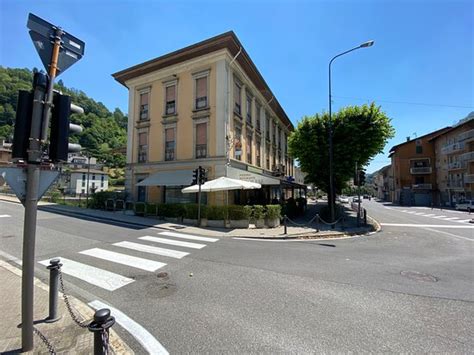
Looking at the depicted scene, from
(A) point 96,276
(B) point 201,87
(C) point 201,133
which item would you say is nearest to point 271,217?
(C) point 201,133

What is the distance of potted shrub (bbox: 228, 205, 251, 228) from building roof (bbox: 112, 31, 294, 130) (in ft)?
37.4

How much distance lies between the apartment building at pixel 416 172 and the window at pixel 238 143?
43.6 meters

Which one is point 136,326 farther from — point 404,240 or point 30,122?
point 404,240

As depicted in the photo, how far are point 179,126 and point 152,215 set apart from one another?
7.03 metres

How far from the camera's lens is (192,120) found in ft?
58.7

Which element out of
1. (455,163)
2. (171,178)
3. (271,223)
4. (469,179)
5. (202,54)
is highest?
(202,54)

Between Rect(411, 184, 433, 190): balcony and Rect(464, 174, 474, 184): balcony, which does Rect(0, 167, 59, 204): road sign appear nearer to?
Rect(464, 174, 474, 184): balcony

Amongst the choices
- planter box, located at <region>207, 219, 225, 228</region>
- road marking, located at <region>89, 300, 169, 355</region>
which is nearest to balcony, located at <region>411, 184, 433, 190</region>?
planter box, located at <region>207, 219, 225, 228</region>

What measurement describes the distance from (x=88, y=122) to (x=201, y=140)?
67.5 metres

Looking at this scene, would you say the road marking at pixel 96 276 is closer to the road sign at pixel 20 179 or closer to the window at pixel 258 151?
the road sign at pixel 20 179

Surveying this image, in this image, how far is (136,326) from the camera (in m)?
3.55

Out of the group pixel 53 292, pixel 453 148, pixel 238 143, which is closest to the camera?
pixel 53 292

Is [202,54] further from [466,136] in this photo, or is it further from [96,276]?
[466,136]

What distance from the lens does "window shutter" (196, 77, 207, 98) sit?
17766 mm
